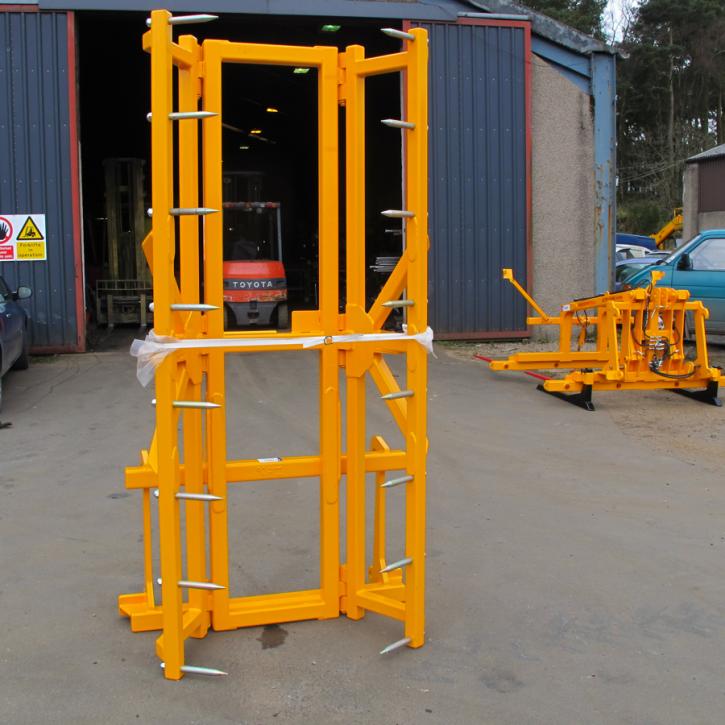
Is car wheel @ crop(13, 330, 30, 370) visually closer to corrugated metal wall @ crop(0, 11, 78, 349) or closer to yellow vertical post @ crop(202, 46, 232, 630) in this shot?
corrugated metal wall @ crop(0, 11, 78, 349)

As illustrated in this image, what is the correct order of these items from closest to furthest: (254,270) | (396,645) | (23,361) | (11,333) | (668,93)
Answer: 1. (396,645)
2. (11,333)
3. (23,361)
4. (254,270)
5. (668,93)

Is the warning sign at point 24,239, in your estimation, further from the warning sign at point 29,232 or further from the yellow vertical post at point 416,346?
the yellow vertical post at point 416,346

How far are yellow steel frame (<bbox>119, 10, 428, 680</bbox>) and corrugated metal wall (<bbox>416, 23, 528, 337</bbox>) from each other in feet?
35.7

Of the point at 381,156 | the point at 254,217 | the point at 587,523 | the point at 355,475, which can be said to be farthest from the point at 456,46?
the point at 355,475

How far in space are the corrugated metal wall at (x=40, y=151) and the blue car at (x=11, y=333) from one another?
1817 mm

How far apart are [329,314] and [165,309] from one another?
Answer: 2.89ft

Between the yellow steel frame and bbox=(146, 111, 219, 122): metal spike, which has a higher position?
bbox=(146, 111, 219, 122): metal spike

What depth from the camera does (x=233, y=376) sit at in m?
11.9

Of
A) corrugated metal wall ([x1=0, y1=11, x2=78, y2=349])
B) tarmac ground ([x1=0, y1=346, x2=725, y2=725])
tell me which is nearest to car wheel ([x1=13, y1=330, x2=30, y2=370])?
corrugated metal wall ([x1=0, y1=11, x2=78, y2=349])

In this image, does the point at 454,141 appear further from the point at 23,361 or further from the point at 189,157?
the point at 189,157

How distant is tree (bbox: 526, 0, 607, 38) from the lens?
49.3 metres

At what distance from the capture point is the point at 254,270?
16.7 meters

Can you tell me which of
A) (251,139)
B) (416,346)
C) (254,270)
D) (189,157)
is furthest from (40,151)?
(251,139)

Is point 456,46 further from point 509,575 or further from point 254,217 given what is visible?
point 509,575
